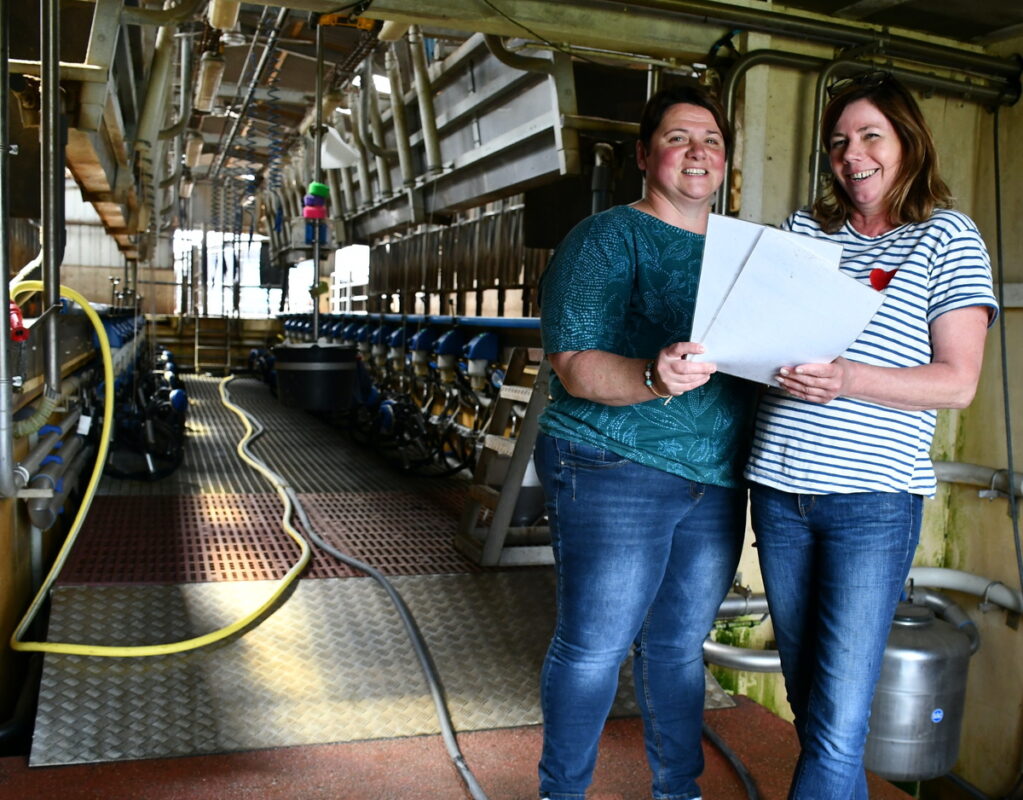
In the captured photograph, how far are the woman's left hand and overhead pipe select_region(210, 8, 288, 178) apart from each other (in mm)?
5394

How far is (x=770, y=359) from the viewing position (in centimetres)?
149

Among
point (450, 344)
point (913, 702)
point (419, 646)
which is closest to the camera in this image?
point (419, 646)

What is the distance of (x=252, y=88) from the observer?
8914mm

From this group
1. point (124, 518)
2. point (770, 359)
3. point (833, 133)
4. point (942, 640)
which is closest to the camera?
point (770, 359)

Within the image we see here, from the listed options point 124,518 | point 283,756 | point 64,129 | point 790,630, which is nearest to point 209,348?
point 124,518

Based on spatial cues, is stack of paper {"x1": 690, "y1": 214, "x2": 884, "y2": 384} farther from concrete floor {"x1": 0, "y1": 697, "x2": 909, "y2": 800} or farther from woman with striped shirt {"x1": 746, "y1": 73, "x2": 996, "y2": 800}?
concrete floor {"x1": 0, "y1": 697, "x2": 909, "y2": 800}

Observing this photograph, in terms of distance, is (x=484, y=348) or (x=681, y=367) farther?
(x=484, y=348)

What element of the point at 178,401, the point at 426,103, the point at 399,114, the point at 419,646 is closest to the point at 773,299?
the point at 419,646

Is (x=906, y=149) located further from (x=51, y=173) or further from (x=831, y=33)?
(x=51, y=173)

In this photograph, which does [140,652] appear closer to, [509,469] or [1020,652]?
[509,469]

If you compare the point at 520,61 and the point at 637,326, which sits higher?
the point at 520,61

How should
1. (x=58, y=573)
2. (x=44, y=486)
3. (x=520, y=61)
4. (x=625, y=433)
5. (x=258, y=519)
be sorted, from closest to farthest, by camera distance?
(x=625, y=433) < (x=44, y=486) < (x=58, y=573) < (x=520, y=61) < (x=258, y=519)

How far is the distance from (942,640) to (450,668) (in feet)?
5.94

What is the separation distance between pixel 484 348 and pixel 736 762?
3.39 meters
